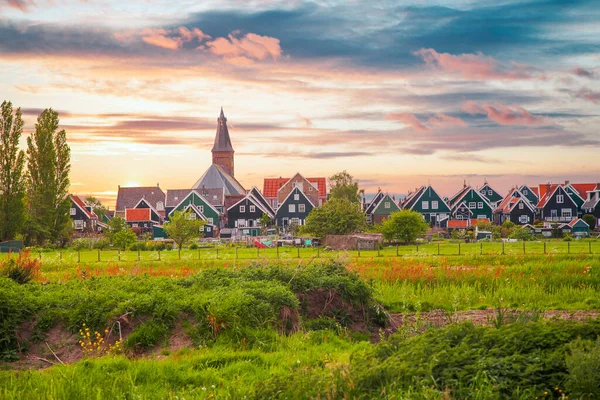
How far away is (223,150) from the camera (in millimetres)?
144500

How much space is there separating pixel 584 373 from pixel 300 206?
88242mm

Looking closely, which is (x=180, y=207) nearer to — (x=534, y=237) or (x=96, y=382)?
(x=534, y=237)

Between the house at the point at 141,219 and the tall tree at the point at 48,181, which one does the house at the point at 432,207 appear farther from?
the tall tree at the point at 48,181

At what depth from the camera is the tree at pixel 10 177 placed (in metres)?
61.8

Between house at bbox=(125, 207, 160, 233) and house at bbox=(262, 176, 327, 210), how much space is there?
19783 mm

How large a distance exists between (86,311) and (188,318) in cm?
233

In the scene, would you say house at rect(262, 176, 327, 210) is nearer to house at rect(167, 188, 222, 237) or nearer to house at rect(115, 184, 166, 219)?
house at rect(167, 188, 222, 237)

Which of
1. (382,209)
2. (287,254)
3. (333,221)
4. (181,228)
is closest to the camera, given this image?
(287,254)

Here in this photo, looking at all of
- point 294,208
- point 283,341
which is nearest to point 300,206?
point 294,208

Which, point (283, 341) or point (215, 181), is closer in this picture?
point (283, 341)

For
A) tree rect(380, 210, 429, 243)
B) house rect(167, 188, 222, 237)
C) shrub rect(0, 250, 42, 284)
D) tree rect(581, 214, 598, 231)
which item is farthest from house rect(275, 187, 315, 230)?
shrub rect(0, 250, 42, 284)

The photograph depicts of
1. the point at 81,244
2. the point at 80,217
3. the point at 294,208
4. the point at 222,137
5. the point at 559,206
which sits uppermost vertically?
the point at 222,137

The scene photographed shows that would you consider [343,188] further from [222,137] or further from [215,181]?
[222,137]

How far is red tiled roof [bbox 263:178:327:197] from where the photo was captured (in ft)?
355
